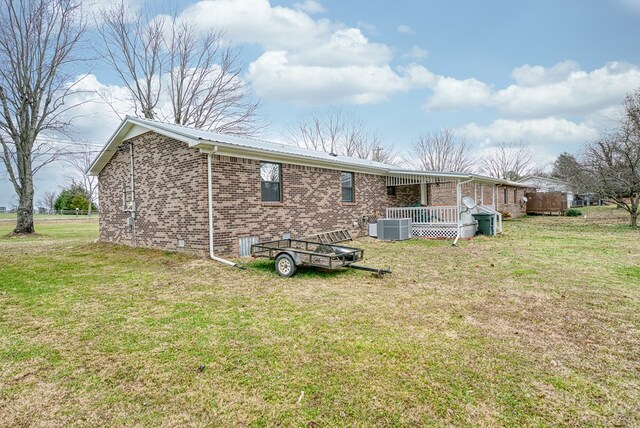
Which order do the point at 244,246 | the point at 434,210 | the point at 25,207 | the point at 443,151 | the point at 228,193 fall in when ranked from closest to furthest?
1. the point at 228,193
2. the point at 244,246
3. the point at 434,210
4. the point at 25,207
5. the point at 443,151

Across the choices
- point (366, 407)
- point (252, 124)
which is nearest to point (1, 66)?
point (252, 124)

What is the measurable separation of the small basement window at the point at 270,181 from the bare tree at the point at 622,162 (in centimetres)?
1746

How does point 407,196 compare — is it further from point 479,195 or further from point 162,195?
point 162,195

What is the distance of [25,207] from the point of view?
1931 centimetres

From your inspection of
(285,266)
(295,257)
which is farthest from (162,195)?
(295,257)

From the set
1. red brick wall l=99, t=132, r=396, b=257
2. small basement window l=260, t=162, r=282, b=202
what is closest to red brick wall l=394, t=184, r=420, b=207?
red brick wall l=99, t=132, r=396, b=257

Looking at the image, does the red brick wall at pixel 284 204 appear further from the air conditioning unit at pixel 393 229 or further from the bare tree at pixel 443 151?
the bare tree at pixel 443 151

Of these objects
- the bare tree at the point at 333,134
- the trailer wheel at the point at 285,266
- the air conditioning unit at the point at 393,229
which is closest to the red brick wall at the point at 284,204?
the air conditioning unit at the point at 393,229

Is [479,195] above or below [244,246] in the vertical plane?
above

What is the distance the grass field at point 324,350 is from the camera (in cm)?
261

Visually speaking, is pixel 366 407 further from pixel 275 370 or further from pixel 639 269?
pixel 639 269

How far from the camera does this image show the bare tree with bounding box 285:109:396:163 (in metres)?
34.8

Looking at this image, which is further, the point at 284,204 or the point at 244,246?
the point at 284,204

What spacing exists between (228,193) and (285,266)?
10.7 feet
